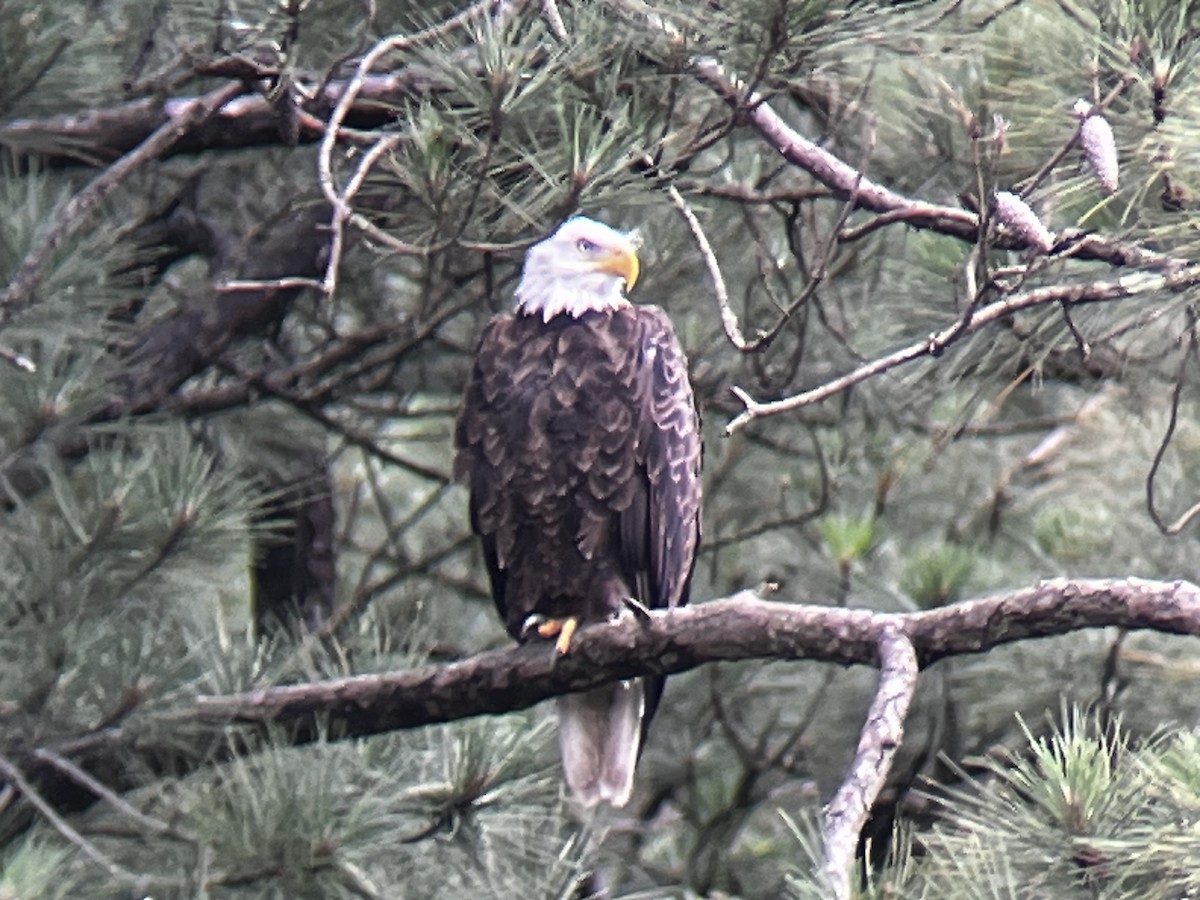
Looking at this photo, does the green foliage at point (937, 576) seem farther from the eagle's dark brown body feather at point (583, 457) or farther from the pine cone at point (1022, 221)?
the pine cone at point (1022, 221)

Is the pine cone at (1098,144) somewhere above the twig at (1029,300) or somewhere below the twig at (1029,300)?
above

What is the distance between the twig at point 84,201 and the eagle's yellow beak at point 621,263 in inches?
25.3

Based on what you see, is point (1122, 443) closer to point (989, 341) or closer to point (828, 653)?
point (989, 341)

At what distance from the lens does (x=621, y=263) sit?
327 cm

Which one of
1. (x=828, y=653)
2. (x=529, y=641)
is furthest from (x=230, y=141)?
(x=828, y=653)

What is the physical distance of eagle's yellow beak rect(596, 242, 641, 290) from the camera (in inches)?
128

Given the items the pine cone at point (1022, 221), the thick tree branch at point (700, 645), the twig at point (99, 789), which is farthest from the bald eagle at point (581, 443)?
the pine cone at point (1022, 221)

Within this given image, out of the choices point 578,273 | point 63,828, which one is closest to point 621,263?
point 578,273

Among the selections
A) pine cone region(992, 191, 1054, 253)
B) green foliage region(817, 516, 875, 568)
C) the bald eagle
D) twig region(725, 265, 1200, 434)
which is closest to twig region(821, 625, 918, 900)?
twig region(725, 265, 1200, 434)

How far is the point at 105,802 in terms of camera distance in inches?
113

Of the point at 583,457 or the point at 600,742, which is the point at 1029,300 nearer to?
the point at 583,457

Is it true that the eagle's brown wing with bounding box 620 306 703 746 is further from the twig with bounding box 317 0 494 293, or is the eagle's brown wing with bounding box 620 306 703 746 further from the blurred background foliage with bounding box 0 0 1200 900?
the twig with bounding box 317 0 494 293

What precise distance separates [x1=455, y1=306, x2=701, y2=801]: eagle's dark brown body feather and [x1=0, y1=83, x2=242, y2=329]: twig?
0.62 meters

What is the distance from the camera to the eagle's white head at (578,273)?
3.20 metres
